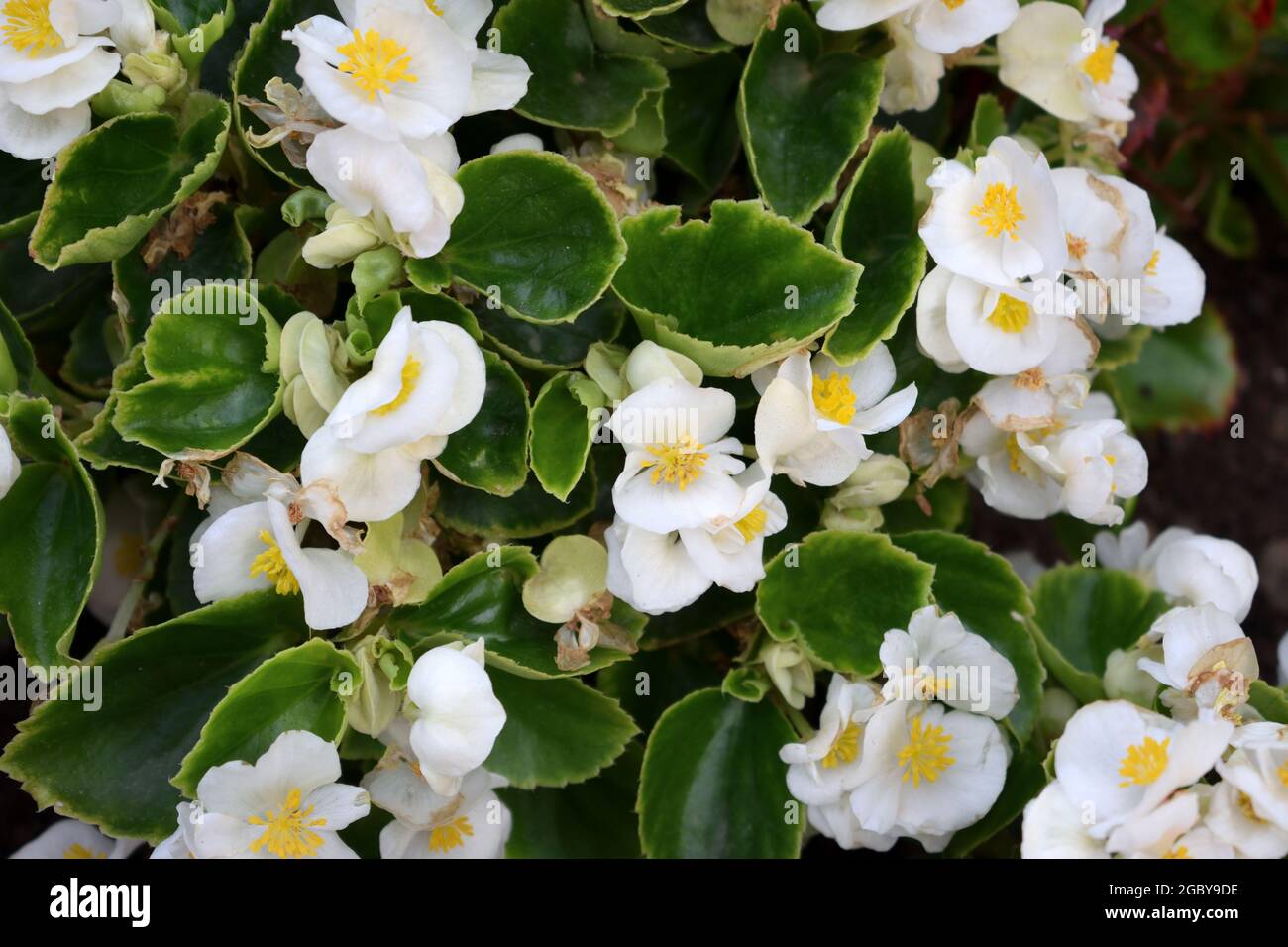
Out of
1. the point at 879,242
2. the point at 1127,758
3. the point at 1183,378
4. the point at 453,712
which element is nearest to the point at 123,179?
the point at 453,712

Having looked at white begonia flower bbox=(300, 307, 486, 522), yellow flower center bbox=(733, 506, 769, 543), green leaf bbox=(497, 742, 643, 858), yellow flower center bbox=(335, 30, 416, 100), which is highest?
yellow flower center bbox=(335, 30, 416, 100)

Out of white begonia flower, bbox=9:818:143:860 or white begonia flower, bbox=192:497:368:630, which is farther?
white begonia flower, bbox=9:818:143:860

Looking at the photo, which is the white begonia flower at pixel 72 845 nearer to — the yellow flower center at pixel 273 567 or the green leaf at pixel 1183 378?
the yellow flower center at pixel 273 567

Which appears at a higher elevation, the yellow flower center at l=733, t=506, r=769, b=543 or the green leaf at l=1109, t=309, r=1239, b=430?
the yellow flower center at l=733, t=506, r=769, b=543

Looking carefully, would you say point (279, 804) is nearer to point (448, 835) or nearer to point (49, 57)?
point (448, 835)

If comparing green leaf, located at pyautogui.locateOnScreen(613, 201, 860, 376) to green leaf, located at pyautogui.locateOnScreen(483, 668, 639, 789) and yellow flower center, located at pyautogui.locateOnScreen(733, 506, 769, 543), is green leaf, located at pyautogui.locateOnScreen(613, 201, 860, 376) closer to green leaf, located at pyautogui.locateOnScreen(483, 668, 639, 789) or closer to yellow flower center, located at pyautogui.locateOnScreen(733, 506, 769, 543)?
yellow flower center, located at pyautogui.locateOnScreen(733, 506, 769, 543)

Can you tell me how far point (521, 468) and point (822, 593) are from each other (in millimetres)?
241

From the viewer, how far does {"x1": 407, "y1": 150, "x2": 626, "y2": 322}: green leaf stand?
2.66ft

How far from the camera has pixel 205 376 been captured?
2.59 feet

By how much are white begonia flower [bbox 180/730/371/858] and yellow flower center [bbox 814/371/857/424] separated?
379 mm

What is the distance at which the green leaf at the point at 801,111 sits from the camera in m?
0.90

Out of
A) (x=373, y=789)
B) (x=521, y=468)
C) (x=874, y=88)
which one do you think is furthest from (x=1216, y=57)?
(x=373, y=789)

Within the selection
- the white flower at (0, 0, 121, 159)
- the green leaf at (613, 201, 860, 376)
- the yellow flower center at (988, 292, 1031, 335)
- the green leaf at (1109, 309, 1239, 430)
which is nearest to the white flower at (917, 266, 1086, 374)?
the yellow flower center at (988, 292, 1031, 335)

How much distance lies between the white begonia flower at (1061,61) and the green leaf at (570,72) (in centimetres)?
29
